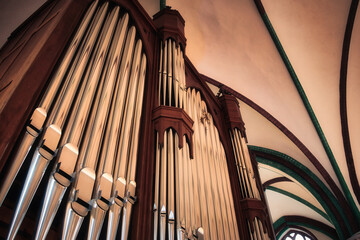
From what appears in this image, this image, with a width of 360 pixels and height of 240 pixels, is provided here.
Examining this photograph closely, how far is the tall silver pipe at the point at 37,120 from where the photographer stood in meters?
1.40

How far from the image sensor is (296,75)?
269 inches

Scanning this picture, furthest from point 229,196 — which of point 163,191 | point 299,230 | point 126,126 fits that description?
point 299,230

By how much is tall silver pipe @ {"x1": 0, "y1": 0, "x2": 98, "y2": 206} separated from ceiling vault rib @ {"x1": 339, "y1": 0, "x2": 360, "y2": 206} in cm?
568

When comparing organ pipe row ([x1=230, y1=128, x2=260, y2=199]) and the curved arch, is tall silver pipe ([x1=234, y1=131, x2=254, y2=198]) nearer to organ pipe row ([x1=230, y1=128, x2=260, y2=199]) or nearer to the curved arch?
organ pipe row ([x1=230, y1=128, x2=260, y2=199])

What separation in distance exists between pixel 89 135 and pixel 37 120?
1.29 feet

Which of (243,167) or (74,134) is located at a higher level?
(243,167)

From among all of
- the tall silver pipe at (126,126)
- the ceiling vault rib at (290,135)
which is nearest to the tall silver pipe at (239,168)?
the tall silver pipe at (126,126)

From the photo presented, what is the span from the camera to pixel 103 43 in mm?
2760

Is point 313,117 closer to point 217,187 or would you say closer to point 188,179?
point 217,187

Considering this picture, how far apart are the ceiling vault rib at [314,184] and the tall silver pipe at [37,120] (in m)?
7.09

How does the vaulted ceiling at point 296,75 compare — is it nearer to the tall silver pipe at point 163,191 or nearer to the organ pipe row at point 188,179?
the organ pipe row at point 188,179

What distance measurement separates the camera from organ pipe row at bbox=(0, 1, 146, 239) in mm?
1472

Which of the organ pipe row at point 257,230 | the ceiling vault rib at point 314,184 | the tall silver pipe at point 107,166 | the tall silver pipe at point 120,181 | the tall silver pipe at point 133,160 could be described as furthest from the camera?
the ceiling vault rib at point 314,184

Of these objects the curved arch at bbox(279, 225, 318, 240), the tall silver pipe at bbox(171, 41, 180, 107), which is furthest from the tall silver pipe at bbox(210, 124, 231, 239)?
the curved arch at bbox(279, 225, 318, 240)
